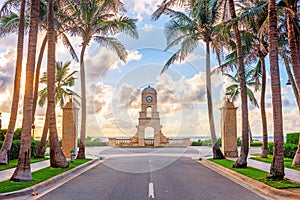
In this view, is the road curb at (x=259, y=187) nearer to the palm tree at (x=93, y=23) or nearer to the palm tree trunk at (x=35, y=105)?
the palm tree at (x=93, y=23)

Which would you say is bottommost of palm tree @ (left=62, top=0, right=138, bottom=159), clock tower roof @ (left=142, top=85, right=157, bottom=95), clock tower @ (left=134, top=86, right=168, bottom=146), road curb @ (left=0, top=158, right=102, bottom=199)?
road curb @ (left=0, top=158, right=102, bottom=199)

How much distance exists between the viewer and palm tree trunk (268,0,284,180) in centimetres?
1277

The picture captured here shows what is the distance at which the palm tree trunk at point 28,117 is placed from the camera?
12.8 meters

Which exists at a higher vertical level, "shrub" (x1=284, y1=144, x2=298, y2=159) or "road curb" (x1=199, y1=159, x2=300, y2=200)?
"shrub" (x1=284, y1=144, x2=298, y2=159)

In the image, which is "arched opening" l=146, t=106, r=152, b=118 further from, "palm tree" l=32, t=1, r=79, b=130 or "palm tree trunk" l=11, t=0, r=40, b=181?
"palm tree trunk" l=11, t=0, r=40, b=181

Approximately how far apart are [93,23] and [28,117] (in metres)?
11.8

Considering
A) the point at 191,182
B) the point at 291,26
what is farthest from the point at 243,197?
the point at 291,26

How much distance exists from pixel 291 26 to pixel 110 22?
1177cm

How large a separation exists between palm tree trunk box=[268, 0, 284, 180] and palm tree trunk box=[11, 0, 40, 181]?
28.6 ft

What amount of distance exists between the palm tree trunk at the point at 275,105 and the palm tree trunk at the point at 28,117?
28.6 feet

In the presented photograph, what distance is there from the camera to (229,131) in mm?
26984

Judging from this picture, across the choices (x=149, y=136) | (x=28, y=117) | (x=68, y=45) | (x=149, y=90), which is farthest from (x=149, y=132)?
Result: (x=28, y=117)

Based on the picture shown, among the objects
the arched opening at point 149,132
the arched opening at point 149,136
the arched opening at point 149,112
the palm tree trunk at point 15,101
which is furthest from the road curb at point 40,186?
the arched opening at point 149,112

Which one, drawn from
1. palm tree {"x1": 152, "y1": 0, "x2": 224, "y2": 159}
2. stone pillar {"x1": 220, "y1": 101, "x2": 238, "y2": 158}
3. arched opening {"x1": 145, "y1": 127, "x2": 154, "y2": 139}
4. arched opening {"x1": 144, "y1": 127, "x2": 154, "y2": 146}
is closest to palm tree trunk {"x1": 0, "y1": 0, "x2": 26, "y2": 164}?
palm tree {"x1": 152, "y1": 0, "x2": 224, "y2": 159}
